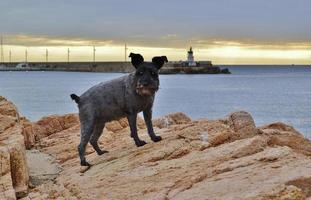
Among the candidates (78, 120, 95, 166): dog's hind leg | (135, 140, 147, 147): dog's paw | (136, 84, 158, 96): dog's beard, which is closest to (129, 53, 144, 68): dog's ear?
(136, 84, 158, 96): dog's beard

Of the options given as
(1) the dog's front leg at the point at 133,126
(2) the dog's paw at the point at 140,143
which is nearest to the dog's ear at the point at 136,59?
(1) the dog's front leg at the point at 133,126

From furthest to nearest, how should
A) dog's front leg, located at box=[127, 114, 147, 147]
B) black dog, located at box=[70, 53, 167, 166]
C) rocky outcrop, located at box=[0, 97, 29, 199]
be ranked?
1. dog's front leg, located at box=[127, 114, 147, 147]
2. black dog, located at box=[70, 53, 167, 166]
3. rocky outcrop, located at box=[0, 97, 29, 199]

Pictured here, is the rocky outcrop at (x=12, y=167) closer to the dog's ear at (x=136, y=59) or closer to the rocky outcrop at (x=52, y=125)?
the dog's ear at (x=136, y=59)

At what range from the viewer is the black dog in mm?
13266

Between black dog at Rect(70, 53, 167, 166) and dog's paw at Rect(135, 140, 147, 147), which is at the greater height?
black dog at Rect(70, 53, 167, 166)

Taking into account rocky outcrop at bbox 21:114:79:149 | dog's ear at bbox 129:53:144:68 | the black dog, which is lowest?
rocky outcrop at bbox 21:114:79:149

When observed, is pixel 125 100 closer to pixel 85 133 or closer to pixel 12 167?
pixel 85 133

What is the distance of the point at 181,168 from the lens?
11234mm

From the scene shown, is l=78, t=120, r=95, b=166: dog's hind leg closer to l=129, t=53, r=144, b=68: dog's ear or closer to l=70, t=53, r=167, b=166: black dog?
l=70, t=53, r=167, b=166: black dog

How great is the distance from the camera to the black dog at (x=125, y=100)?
Answer: 43.5 feet

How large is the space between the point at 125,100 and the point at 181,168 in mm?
3252

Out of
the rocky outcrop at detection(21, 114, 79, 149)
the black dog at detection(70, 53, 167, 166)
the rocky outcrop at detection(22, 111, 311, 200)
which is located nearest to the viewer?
the rocky outcrop at detection(22, 111, 311, 200)

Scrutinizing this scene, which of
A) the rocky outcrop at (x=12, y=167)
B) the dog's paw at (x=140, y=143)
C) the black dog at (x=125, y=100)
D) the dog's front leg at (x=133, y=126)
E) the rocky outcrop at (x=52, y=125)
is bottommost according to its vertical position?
the rocky outcrop at (x=52, y=125)

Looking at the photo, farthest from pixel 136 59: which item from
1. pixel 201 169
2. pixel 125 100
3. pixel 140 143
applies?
pixel 201 169
